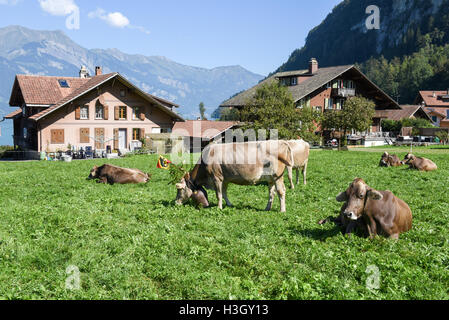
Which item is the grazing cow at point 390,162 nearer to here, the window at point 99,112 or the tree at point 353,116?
the tree at point 353,116

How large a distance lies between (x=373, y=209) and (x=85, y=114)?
35.3 m

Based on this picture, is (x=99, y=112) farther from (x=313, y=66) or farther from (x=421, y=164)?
(x=313, y=66)

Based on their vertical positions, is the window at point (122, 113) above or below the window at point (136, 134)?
above

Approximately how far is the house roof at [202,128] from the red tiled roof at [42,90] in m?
12.8

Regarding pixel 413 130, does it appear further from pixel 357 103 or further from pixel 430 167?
pixel 430 167

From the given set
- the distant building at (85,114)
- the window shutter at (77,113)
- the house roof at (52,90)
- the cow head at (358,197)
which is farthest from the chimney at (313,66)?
the cow head at (358,197)

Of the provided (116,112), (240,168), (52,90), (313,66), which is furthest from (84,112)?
(313,66)

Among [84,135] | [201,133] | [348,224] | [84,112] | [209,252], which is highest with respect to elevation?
[84,112]

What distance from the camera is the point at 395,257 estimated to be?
23.4 feet

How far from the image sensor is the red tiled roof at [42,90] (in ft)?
122

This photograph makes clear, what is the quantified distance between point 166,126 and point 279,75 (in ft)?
83.9

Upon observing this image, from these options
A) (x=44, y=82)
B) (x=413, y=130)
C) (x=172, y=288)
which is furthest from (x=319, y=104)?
(x=172, y=288)

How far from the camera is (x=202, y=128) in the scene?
4588 centimetres

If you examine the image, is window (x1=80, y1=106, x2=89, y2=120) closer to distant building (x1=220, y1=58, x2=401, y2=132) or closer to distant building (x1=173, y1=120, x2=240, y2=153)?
distant building (x1=173, y1=120, x2=240, y2=153)
